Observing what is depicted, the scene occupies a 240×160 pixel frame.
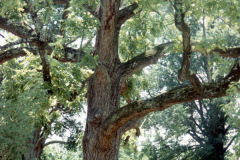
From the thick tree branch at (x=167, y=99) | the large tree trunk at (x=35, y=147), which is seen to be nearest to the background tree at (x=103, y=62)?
the thick tree branch at (x=167, y=99)

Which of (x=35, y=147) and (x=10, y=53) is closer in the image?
(x=10, y=53)

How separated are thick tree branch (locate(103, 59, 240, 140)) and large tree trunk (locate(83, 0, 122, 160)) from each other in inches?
11.3

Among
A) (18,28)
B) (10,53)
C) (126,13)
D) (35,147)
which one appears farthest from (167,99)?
(35,147)

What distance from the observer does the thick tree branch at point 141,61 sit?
852cm

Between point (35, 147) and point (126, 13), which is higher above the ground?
point (126, 13)

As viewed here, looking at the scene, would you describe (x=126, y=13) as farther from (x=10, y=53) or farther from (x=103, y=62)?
(x=10, y=53)

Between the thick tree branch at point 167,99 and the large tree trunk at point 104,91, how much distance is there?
287mm

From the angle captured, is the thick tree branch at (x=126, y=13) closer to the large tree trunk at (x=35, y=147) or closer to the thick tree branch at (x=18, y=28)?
the thick tree branch at (x=18, y=28)

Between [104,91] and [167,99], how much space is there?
1937 mm

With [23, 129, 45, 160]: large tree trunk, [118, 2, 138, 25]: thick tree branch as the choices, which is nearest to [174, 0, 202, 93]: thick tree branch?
[118, 2, 138, 25]: thick tree branch

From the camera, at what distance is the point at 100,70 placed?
8125 millimetres

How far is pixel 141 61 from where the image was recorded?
864 centimetres

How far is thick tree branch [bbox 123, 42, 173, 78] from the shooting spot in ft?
28.0

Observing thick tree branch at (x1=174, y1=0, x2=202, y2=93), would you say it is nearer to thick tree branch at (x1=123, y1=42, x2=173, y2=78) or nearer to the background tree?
the background tree
